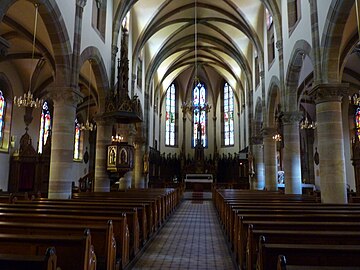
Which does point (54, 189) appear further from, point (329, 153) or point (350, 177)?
point (350, 177)

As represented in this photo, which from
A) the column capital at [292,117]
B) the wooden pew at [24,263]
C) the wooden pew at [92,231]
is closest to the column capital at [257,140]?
the column capital at [292,117]

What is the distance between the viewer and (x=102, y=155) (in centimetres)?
1599

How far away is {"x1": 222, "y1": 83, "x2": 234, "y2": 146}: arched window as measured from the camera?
130ft

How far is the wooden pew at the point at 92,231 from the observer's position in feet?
13.7

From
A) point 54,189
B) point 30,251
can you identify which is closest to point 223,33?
point 54,189

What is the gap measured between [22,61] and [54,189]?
12683 mm

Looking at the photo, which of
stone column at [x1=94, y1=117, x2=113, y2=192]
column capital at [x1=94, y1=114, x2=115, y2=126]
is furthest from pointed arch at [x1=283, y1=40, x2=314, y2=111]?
stone column at [x1=94, y1=117, x2=113, y2=192]

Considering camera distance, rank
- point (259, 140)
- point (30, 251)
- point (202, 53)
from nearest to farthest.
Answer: point (30, 251) < point (259, 140) < point (202, 53)

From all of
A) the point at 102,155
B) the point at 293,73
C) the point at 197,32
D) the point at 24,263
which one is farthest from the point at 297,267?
the point at 197,32

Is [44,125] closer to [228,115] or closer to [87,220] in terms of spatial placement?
[87,220]

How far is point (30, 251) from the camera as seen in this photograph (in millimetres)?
3709

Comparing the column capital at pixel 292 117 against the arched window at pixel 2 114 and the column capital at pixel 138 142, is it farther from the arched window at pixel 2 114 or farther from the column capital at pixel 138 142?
the arched window at pixel 2 114

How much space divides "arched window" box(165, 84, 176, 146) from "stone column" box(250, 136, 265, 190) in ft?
54.6

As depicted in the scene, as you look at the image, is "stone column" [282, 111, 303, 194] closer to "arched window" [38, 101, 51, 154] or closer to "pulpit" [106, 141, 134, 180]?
"pulpit" [106, 141, 134, 180]
